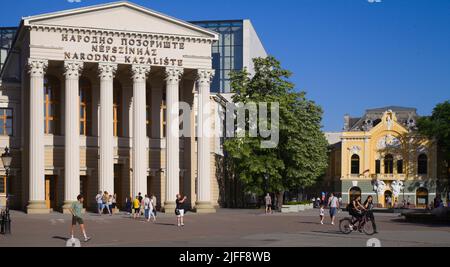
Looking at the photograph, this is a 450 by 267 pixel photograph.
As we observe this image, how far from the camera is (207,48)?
5862cm

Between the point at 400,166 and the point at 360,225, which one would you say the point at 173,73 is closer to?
the point at 360,225

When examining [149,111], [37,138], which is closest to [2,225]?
[37,138]

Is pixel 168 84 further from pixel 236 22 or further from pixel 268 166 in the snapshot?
pixel 236 22

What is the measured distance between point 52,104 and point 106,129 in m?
6.25

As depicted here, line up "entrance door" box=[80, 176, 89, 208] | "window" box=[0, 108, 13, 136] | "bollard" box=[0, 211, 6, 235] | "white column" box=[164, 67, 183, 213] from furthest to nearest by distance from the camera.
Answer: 1. "window" box=[0, 108, 13, 136]
2. "entrance door" box=[80, 176, 89, 208]
3. "white column" box=[164, 67, 183, 213]
4. "bollard" box=[0, 211, 6, 235]

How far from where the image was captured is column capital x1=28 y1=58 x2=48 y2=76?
175ft

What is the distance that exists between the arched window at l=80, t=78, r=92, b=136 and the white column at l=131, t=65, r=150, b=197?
5.26 metres

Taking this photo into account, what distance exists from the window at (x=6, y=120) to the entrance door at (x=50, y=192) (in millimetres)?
5113

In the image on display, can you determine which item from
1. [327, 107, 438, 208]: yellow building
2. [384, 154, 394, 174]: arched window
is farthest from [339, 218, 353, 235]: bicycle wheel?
[384, 154, 394, 174]: arched window

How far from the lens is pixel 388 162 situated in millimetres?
100438

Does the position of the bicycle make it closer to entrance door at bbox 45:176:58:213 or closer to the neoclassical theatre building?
the neoclassical theatre building

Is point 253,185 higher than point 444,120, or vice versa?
point 444,120
